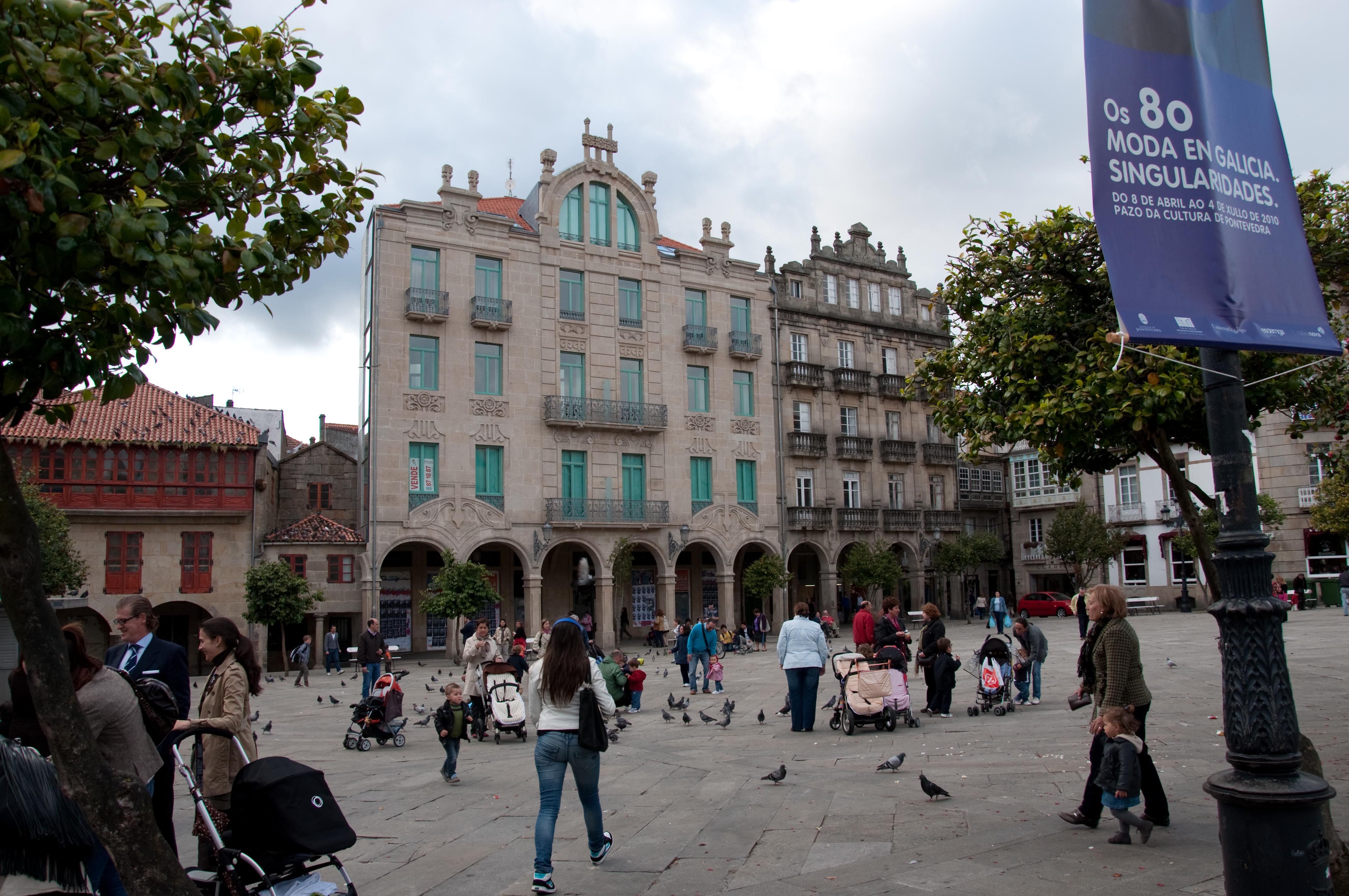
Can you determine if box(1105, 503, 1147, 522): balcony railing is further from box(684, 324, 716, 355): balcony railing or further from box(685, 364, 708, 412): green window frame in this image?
box(684, 324, 716, 355): balcony railing

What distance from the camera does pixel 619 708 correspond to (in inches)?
629

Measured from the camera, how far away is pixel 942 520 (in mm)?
44938

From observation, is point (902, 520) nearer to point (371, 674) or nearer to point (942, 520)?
point (942, 520)

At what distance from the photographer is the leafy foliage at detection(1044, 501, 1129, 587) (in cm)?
4416

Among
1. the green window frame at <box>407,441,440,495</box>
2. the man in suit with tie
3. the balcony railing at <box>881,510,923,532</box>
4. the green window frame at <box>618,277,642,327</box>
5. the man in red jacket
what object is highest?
the green window frame at <box>618,277,642,327</box>

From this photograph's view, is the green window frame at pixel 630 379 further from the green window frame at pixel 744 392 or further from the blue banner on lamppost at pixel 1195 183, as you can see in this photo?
the blue banner on lamppost at pixel 1195 183

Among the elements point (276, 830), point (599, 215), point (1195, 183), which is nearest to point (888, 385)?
point (599, 215)

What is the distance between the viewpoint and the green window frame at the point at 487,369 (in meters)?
33.2

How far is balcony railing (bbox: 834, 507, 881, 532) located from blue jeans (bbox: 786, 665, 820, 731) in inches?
1129

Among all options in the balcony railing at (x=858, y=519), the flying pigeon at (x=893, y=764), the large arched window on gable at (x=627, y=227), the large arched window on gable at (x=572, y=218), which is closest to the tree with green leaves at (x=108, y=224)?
the flying pigeon at (x=893, y=764)

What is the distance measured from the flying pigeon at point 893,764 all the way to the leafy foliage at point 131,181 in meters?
6.91

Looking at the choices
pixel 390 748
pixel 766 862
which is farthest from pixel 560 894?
pixel 390 748

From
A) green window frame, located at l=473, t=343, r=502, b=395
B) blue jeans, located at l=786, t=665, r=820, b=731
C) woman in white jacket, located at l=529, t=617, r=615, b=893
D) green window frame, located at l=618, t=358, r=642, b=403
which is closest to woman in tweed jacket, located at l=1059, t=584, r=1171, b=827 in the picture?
woman in white jacket, located at l=529, t=617, r=615, b=893

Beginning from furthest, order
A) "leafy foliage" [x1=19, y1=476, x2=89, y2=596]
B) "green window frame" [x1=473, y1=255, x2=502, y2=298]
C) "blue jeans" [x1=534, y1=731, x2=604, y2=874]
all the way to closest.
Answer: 1. "green window frame" [x1=473, y1=255, x2=502, y2=298]
2. "leafy foliage" [x1=19, y1=476, x2=89, y2=596]
3. "blue jeans" [x1=534, y1=731, x2=604, y2=874]
